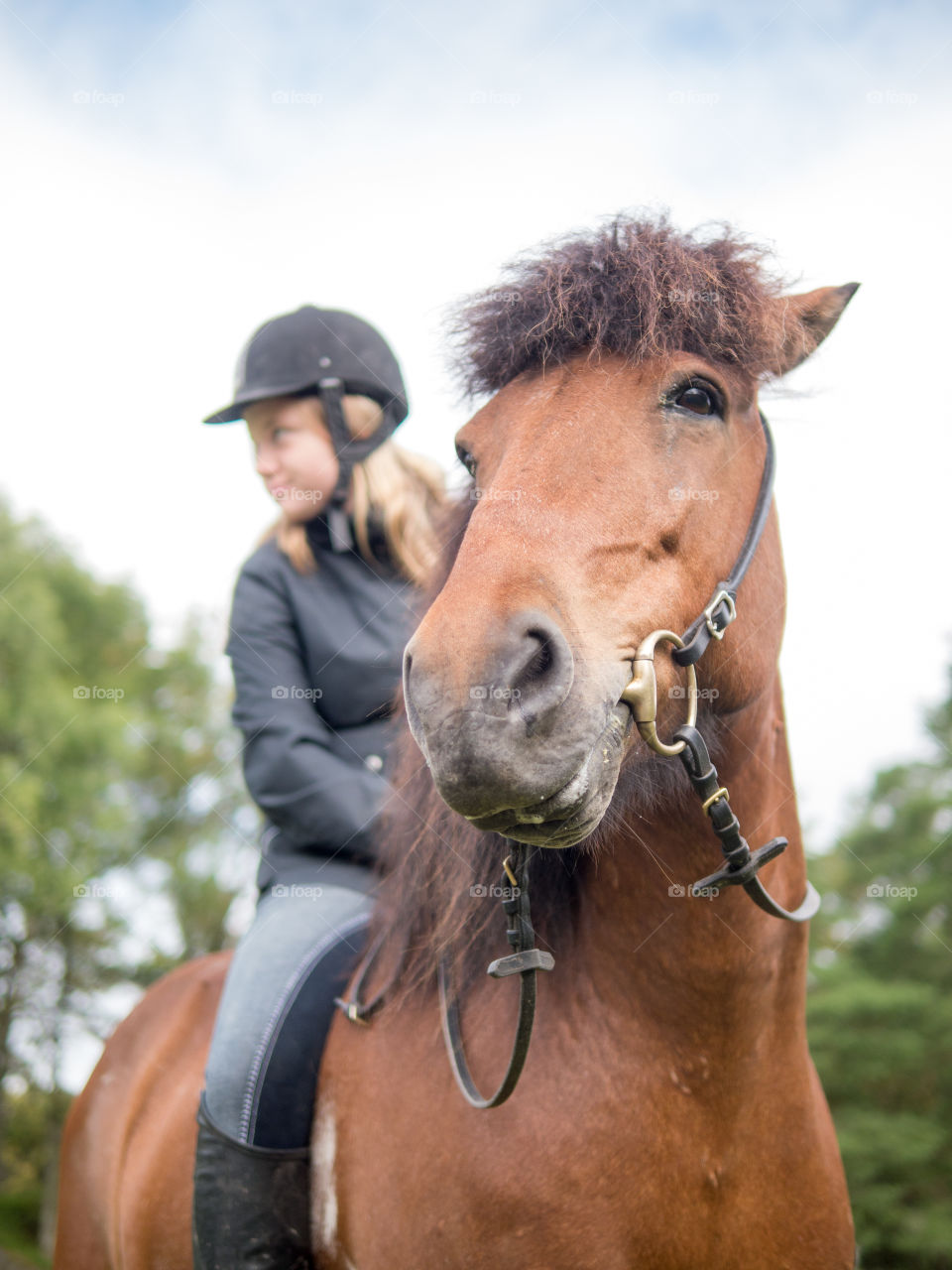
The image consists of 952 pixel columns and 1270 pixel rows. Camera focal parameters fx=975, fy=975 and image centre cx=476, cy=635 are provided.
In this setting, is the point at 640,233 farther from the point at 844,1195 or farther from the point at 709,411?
the point at 844,1195

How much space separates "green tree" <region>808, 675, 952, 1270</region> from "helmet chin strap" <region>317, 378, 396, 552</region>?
794cm

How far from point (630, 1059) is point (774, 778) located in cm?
79

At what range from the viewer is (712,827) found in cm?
230

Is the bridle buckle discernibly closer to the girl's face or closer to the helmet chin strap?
the helmet chin strap

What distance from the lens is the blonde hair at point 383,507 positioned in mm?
3779

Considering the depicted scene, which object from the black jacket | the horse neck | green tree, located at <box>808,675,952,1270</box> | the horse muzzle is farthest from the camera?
green tree, located at <box>808,675,952,1270</box>

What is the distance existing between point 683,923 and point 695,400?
125cm

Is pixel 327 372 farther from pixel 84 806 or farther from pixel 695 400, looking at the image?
pixel 84 806

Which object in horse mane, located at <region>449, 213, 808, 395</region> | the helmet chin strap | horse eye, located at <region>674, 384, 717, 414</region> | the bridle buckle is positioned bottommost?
the bridle buckle

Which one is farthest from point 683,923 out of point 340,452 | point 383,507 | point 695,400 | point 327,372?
point 327,372

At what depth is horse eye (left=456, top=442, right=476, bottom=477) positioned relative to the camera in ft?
8.53

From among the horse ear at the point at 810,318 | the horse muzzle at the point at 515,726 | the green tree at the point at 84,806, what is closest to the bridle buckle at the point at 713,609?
the horse muzzle at the point at 515,726

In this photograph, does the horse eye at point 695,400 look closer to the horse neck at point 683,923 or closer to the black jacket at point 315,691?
the horse neck at point 683,923

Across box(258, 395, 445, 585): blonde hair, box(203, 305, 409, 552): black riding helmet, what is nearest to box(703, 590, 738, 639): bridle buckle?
box(258, 395, 445, 585): blonde hair
